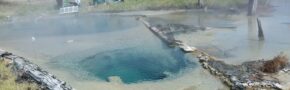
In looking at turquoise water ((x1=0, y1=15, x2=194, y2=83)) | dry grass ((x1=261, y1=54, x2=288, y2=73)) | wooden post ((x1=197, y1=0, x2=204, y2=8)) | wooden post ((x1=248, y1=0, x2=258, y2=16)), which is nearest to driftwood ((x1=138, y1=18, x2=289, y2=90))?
dry grass ((x1=261, y1=54, x2=288, y2=73))

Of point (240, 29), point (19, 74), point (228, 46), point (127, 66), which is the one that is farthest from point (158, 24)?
point (19, 74)

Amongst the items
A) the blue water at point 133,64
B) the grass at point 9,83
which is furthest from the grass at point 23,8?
the grass at point 9,83

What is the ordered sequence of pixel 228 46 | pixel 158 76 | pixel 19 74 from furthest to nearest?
pixel 228 46
pixel 158 76
pixel 19 74

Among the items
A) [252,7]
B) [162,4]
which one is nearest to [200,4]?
[162,4]

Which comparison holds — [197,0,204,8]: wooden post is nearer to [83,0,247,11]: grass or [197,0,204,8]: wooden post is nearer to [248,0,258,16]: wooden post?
[83,0,247,11]: grass

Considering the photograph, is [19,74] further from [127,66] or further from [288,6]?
[288,6]

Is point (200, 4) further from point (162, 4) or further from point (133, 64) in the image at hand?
point (133, 64)

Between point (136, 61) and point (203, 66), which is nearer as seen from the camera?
point (203, 66)

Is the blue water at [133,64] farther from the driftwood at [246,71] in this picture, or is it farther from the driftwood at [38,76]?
the driftwood at [38,76]

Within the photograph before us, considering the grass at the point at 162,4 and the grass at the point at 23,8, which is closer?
the grass at the point at 23,8
